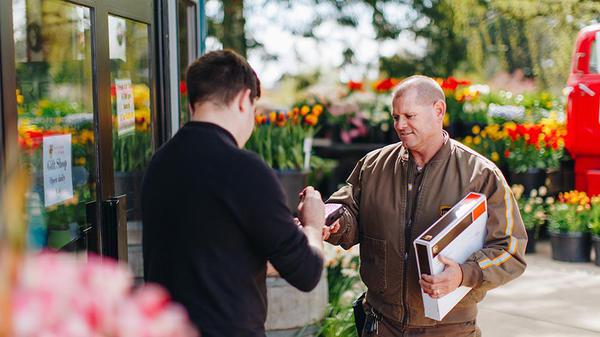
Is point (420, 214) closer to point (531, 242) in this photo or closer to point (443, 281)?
point (443, 281)

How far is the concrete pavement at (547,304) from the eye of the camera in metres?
5.57

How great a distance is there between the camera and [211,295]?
2041 millimetres

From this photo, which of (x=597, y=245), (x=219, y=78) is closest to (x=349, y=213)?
(x=219, y=78)

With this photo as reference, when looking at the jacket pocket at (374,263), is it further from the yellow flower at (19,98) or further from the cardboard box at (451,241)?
the yellow flower at (19,98)

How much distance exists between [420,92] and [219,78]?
1.14 metres

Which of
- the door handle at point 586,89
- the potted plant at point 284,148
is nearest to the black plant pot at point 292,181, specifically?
the potted plant at point 284,148

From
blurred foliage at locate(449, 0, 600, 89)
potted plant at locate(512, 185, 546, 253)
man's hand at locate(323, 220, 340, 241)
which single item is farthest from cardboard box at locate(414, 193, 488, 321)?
blurred foliage at locate(449, 0, 600, 89)

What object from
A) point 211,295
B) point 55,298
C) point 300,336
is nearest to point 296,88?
point 300,336

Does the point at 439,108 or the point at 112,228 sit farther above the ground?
the point at 439,108

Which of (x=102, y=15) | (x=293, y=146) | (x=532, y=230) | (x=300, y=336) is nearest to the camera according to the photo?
(x=102, y=15)

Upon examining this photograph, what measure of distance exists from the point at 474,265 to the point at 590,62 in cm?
647

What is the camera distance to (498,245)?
9.65 feet

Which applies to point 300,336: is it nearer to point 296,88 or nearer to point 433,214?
point 433,214

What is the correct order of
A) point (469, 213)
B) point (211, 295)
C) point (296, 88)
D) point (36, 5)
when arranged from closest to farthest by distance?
point (211, 295) < point (469, 213) < point (36, 5) < point (296, 88)
